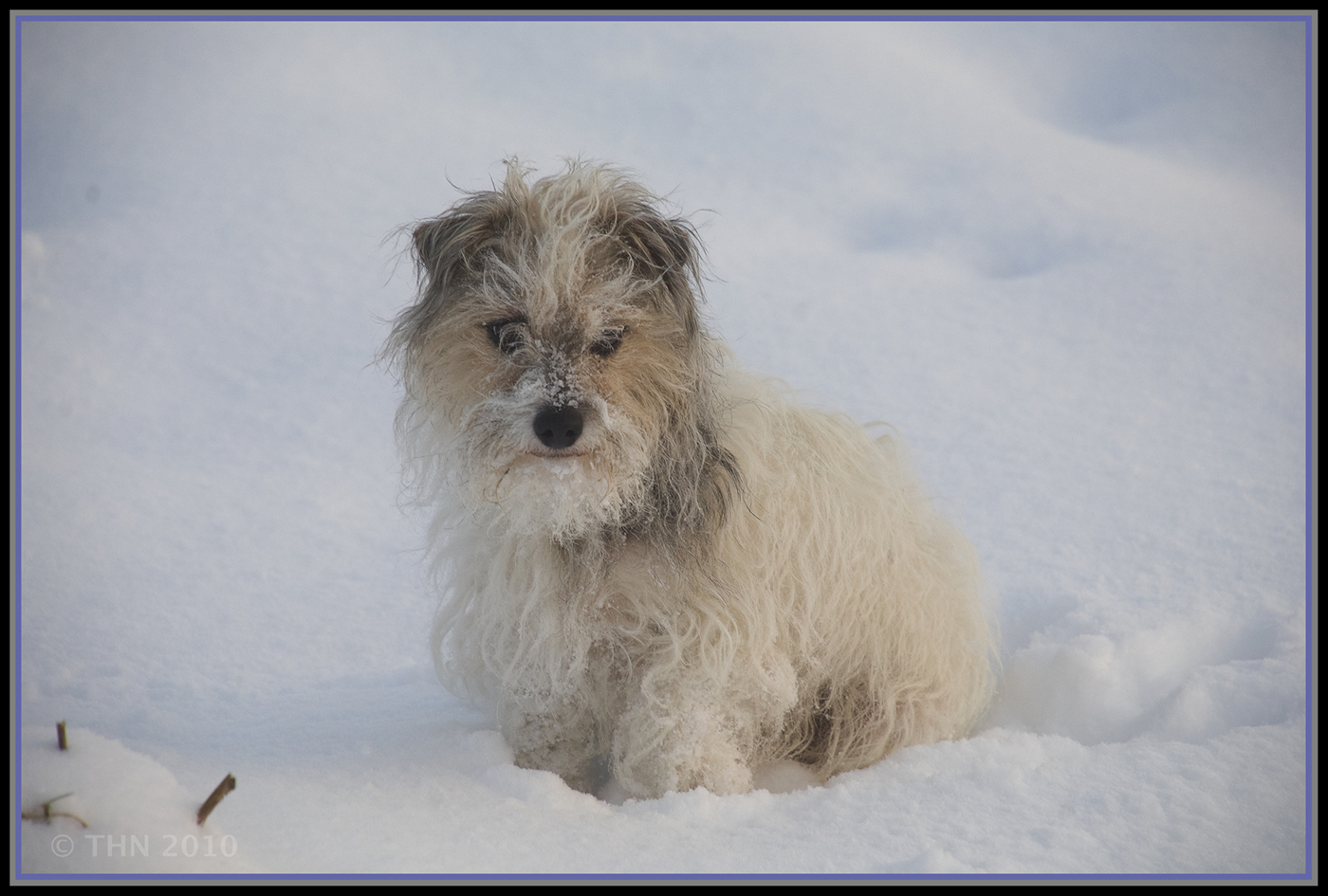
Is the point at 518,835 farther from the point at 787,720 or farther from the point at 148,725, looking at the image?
the point at 148,725

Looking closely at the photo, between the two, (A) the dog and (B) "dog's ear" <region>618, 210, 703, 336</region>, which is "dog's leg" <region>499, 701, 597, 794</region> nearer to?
(A) the dog

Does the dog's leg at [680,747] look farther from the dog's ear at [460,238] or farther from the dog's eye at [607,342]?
the dog's ear at [460,238]

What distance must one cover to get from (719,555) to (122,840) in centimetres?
149

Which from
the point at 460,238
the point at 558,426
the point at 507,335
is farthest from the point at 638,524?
the point at 460,238

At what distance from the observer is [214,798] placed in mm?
1958

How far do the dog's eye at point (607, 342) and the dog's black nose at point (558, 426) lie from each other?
0.66 ft

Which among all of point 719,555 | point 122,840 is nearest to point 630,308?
point 719,555

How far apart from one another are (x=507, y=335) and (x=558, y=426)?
11.9 inches

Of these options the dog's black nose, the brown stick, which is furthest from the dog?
the brown stick

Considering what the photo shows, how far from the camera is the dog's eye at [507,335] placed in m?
2.25

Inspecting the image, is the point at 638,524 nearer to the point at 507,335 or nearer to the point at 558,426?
the point at 558,426

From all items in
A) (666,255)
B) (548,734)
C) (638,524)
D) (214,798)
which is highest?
(666,255)

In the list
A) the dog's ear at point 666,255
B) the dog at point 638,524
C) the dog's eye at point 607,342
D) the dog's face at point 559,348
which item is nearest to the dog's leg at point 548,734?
the dog at point 638,524

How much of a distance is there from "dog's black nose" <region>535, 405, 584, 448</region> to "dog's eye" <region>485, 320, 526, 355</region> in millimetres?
229
